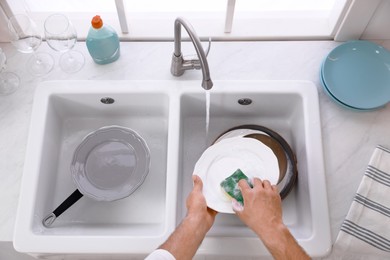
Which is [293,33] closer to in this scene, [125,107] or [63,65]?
[125,107]

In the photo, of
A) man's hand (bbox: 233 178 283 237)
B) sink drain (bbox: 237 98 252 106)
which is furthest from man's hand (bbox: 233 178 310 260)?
sink drain (bbox: 237 98 252 106)

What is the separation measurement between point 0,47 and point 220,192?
89cm

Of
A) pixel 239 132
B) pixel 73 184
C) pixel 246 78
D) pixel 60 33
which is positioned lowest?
pixel 73 184

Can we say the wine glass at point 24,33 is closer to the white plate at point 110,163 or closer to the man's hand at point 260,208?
the white plate at point 110,163

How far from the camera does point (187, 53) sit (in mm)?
1295

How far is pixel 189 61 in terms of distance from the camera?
46.3 inches

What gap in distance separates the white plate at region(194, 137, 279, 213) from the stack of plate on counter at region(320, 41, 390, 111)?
0.30 m

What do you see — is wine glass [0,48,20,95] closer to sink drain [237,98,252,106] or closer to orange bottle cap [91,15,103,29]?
orange bottle cap [91,15,103,29]

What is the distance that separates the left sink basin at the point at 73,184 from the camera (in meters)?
1.06

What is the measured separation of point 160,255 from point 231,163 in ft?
1.16

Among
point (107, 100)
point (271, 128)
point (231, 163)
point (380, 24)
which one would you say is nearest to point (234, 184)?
point (231, 163)

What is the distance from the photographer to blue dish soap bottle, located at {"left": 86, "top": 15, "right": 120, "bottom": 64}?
1.19 meters

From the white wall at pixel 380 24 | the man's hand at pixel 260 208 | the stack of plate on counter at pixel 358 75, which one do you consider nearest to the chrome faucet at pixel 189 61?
the man's hand at pixel 260 208

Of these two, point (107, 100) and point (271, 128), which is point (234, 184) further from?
point (107, 100)
